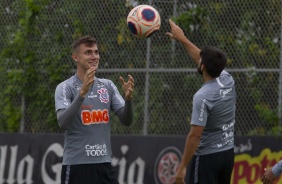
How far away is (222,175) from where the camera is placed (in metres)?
8.76

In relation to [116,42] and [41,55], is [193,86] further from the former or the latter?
[41,55]

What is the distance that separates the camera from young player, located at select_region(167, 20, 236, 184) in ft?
28.1

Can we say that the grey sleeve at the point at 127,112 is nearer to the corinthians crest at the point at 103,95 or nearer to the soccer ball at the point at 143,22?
the corinthians crest at the point at 103,95

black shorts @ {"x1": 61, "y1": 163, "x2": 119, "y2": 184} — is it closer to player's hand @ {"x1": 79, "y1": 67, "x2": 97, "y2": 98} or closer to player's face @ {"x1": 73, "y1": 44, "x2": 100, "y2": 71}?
player's hand @ {"x1": 79, "y1": 67, "x2": 97, "y2": 98}

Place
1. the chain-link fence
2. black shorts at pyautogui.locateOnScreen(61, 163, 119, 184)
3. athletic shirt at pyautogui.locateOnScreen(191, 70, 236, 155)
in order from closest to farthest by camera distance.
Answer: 1. black shorts at pyautogui.locateOnScreen(61, 163, 119, 184)
2. athletic shirt at pyautogui.locateOnScreen(191, 70, 236, 155)
3. the chain-link fence

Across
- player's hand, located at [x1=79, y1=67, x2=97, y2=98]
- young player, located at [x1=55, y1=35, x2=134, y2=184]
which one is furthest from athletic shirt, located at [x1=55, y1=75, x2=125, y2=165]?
player's hand, located at [x1=79, y1=67, x2=97, y2=98]

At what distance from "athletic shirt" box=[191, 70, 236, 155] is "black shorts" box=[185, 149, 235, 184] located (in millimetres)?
53

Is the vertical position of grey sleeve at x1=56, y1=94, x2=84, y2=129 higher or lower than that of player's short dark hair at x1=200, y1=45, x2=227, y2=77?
lower

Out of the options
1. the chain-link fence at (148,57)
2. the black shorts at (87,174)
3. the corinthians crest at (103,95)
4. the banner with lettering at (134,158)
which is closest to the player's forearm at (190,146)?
the black shorts at (87,174)

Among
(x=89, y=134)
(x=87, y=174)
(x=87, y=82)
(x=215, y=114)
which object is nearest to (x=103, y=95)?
(x=89, y=134)

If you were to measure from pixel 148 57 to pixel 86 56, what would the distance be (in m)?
4.81

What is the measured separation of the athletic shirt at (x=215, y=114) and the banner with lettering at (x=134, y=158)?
10.7 feet

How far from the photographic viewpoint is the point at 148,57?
43.5 ft

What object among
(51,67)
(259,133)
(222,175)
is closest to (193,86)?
(259,133)
